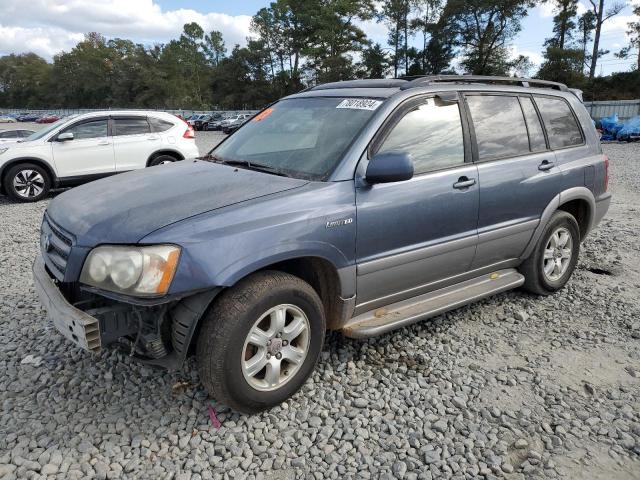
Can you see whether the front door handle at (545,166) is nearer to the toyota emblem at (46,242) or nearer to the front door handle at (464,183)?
the front door handle at (464,183)

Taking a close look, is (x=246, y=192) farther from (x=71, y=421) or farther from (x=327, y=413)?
(x=71, y=421)

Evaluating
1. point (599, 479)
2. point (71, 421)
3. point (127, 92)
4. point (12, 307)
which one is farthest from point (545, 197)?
point (127, 92)

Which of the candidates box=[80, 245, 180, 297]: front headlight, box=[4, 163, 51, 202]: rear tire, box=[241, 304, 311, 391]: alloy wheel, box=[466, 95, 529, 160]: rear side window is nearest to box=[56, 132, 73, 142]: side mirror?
box=[4, 163, 51, 202]: rear tire

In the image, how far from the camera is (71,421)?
9.11ft

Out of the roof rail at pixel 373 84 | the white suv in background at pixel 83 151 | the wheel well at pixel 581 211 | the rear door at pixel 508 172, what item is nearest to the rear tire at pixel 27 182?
the white suv in background at pixel 83 151

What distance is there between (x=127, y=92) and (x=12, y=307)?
9219 cm

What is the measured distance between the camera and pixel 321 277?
9.92 feet

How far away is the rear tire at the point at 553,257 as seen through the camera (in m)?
4.30

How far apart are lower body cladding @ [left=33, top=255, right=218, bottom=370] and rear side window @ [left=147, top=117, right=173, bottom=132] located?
813cm

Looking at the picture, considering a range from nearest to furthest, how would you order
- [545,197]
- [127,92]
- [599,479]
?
[599,479] < [545,197] < [127,92]

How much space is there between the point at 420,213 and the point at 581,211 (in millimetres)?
2328

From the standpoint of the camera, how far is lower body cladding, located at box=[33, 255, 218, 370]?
8.01 ft

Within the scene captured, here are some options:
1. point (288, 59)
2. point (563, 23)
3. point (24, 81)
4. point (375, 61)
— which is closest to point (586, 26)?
point (563, 23)

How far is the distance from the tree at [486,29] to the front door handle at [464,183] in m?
47.7
